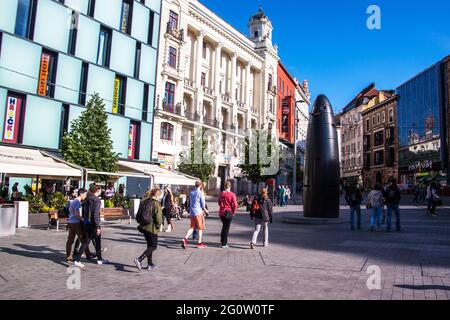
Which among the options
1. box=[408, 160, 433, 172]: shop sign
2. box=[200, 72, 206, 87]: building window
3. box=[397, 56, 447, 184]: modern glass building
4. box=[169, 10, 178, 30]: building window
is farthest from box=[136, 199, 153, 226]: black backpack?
box=[408, 160, 433, 172]: shop sign

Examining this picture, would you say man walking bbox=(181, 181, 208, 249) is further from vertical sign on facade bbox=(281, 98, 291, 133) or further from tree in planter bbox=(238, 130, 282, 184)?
vertical sign on facade bbox=(281, 98, 291, 133)

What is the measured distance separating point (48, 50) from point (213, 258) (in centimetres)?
2255

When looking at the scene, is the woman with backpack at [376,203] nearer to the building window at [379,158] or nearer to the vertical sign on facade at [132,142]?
the vertical sign on facade at [132,142]

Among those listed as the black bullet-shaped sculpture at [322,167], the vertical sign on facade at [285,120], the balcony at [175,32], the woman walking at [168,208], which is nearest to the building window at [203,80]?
the balcony at [175,32]

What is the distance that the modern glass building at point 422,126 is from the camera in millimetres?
49688

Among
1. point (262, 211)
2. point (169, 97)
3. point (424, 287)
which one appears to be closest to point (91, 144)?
point (262, 211)

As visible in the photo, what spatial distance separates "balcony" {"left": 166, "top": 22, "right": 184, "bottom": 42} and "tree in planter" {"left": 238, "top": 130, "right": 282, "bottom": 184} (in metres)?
12.7

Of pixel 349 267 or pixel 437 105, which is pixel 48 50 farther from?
pixel 437 105

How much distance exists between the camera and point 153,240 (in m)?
7.24

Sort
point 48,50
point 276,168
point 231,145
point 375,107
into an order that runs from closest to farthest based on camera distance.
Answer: point 48,50, point 276,168, point 231,145, point 375,107

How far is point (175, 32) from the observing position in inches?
1512

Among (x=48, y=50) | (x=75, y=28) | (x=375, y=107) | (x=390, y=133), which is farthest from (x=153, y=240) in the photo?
(x=375, y=107)

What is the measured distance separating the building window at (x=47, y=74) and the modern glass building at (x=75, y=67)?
0.06m
